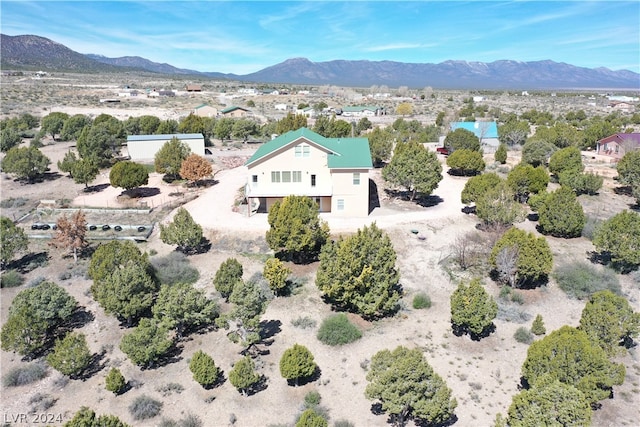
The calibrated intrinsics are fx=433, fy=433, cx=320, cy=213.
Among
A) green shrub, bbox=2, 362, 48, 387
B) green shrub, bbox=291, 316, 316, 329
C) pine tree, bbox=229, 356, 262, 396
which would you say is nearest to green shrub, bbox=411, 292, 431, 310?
green shrub, bbox=291, 316, 316, 329

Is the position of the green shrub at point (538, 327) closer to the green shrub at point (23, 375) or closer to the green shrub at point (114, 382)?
the green shrub at point (114, 382)

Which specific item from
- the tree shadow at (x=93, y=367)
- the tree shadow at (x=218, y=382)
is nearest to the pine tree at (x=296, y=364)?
the tree shadow at (x=218, y=382)

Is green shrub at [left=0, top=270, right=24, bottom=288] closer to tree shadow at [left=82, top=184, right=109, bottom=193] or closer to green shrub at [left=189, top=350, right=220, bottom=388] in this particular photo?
green shrub at [left=189, top=350, right=220, bottom=388]

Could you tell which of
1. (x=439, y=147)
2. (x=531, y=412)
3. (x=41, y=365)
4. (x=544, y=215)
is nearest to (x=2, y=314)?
(x=41, y=365)

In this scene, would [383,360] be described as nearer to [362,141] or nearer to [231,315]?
[231,315]

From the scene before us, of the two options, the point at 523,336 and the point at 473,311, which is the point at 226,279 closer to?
the point at 473,311

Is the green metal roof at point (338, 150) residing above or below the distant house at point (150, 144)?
above
